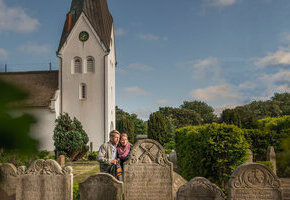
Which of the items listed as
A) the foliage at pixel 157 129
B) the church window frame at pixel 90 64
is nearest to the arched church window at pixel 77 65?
the church window frame at pixel 90 64

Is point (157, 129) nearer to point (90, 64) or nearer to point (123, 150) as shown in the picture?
point (90, 64)

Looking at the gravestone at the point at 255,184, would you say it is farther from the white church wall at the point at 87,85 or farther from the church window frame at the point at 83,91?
the church window frame at the point at 83,91

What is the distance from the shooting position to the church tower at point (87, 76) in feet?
83.8

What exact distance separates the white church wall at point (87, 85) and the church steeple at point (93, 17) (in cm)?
61

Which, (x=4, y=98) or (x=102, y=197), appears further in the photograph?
(x=102, y=197)

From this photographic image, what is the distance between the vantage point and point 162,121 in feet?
107

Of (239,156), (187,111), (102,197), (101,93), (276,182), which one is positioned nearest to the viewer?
(276,182)

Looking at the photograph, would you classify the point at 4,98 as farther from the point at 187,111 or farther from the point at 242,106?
the point at 242,106

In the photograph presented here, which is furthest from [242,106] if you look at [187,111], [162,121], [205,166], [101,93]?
[205,166]

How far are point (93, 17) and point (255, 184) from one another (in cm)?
2498

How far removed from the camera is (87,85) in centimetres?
2591

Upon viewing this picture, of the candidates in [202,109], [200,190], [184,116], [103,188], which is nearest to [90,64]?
[103,188]

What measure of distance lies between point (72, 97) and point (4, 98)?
26.2 metres

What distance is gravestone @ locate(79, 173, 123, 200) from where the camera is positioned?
661 cm
